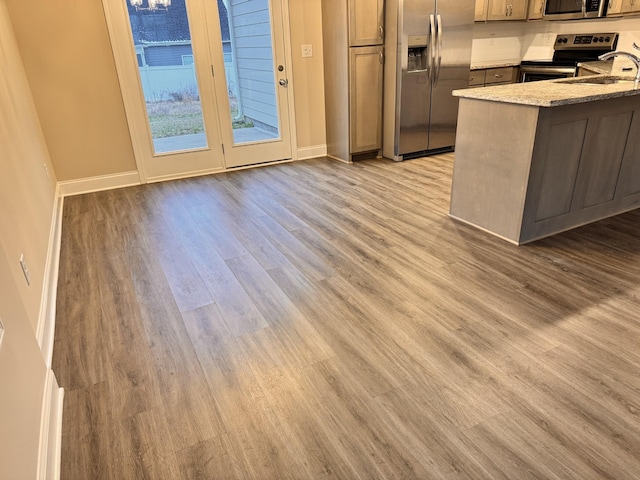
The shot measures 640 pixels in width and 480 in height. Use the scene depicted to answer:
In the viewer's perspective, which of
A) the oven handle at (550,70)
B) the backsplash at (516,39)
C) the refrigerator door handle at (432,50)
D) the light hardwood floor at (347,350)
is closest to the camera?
the light hardwood floor at (347,350)

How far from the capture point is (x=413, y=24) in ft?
15.0

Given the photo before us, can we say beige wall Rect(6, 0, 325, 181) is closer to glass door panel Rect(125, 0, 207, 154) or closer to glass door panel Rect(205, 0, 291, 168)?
glass door panel Rect(125, 0, 207, 154)

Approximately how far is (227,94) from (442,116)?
2.50m

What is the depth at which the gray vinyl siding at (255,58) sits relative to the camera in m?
4.60

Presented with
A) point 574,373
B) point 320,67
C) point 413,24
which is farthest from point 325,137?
point 574,373

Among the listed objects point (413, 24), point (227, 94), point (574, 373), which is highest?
point (413, 24)

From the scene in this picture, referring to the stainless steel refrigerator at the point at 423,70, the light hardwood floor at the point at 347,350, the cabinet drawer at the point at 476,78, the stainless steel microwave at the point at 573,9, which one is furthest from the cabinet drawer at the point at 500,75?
the light hardwood floor at the point at 347,350

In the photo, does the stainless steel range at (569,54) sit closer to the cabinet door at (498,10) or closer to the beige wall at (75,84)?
the cabinet door at (498,10)

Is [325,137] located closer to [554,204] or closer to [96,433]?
[554,204]

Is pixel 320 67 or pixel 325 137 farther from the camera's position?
pixel 325 137

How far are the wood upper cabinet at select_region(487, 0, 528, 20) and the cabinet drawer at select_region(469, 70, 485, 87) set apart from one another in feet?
2.47

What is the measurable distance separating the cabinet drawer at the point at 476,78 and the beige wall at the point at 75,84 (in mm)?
2303

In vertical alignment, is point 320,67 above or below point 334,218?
above

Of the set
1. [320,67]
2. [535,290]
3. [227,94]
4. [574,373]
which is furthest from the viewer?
[320,67]
